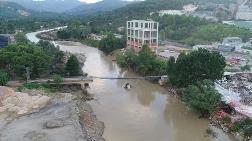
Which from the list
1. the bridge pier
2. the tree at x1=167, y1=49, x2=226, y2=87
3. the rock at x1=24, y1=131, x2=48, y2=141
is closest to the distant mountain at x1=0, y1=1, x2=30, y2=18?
the bridge pier

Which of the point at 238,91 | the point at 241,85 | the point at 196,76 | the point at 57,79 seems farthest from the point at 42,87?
the point at 241,85

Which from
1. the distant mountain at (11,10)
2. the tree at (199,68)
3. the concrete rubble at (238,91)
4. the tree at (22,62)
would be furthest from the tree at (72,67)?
the distant mountain at (11,10)

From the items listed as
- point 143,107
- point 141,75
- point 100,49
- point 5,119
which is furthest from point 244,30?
point 5,119

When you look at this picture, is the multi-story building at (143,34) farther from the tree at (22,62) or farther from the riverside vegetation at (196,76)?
the tree at (22,62)

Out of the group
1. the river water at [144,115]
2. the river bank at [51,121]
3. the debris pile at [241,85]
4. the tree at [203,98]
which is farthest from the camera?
the debris pile at [241,85]

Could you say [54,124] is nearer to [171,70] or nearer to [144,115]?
[144,115]

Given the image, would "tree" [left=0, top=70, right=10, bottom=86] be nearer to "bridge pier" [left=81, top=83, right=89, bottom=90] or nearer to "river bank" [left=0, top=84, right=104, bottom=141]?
"river bank" [left=0, top=84, right=104, bottom=141]
